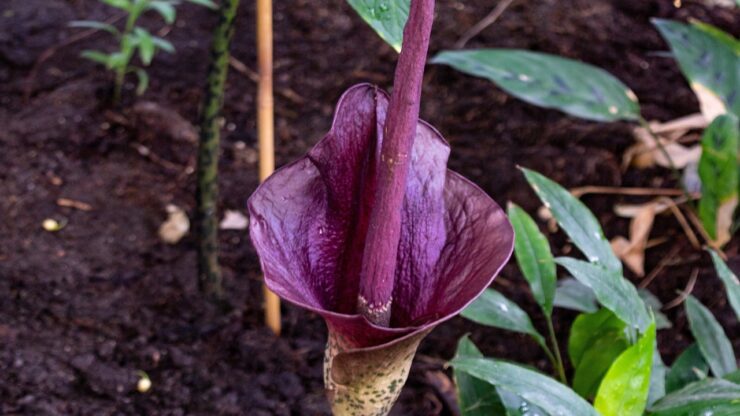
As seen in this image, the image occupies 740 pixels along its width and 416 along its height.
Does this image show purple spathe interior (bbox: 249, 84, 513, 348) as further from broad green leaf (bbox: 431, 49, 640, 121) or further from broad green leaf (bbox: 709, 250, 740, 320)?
broad green leaf (bbox: 431, 49, 640, 121)

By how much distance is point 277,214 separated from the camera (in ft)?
2.14

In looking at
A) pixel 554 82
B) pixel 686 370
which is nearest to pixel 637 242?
pixel 554 82

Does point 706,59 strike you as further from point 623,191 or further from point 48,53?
point 48,53

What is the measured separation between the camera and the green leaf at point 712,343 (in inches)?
39.6

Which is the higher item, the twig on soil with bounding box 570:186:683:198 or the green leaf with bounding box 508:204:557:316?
the green leaf with bounding box 508:204:557:316

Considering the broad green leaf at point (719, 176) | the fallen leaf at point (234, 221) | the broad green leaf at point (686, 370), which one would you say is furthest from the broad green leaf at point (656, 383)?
the fallen leaf at point (234, 221)

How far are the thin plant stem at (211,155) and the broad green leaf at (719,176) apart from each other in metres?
0.77

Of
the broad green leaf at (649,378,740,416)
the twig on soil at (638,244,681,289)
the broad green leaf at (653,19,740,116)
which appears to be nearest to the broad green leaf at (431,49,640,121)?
the broad green leaf at (653,19,740,116)

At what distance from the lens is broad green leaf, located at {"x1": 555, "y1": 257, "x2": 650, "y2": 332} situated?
0.88 meters

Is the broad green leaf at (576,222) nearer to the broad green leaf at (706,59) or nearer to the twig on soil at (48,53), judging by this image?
the broad green leaf at (706,59)

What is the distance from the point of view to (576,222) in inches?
39.5

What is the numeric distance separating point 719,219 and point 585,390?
0.52 m

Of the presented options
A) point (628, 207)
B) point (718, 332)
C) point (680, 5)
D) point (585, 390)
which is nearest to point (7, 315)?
point (585, 390)

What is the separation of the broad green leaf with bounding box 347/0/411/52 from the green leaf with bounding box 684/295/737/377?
58cm
